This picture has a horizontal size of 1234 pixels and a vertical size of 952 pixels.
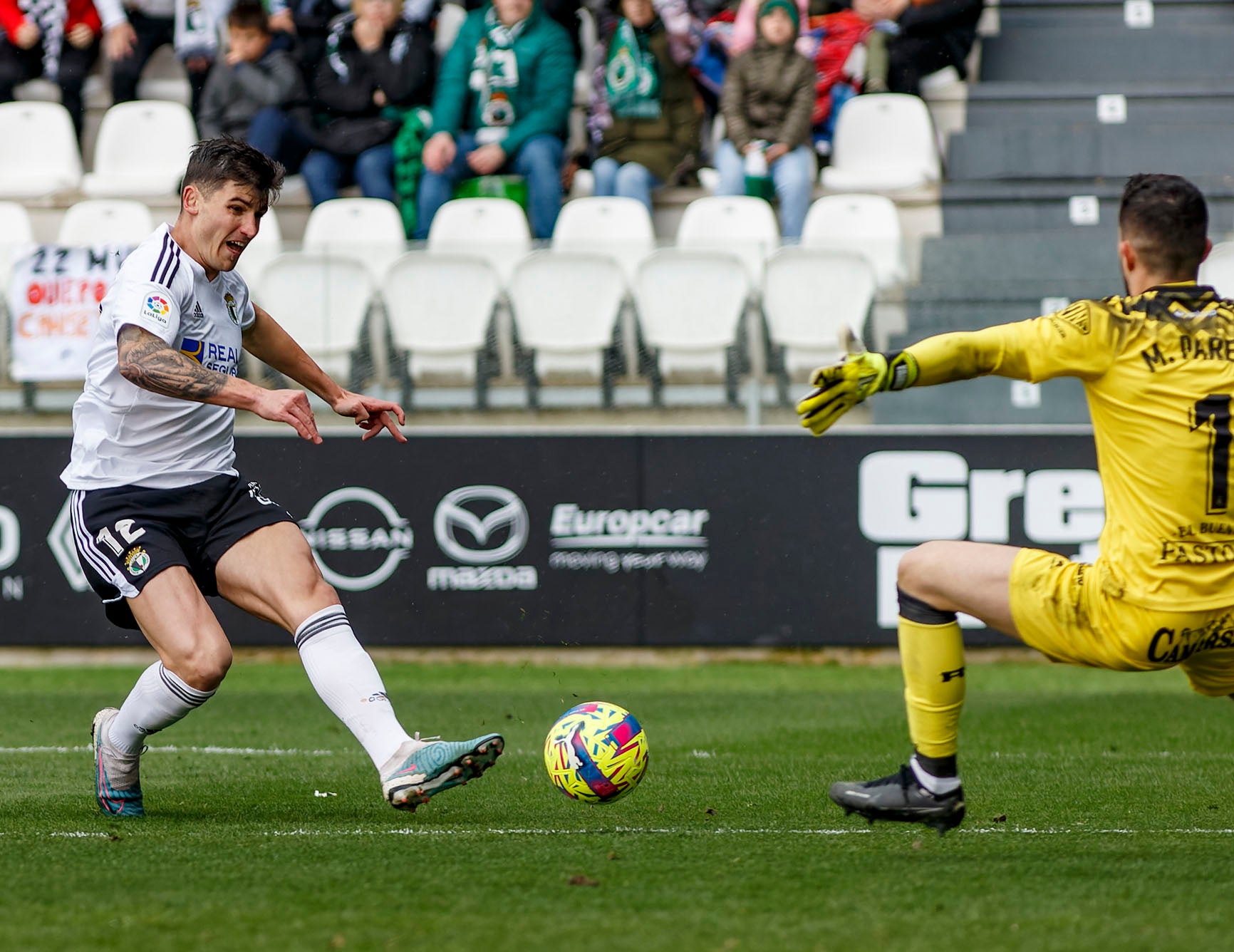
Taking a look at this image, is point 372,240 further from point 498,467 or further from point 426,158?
point 498,467

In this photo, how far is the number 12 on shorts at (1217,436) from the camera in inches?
161

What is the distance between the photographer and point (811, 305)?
10656 mm

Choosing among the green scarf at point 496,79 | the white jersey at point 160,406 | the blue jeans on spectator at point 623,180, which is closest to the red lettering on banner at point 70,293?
the green scarf at point 496,79

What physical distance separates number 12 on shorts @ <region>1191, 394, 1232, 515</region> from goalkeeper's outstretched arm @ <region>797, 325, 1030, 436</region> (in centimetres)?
46

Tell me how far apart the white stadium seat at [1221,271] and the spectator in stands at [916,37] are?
4628 millimetres

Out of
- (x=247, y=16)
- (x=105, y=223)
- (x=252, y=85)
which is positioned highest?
(x=247, y=16)

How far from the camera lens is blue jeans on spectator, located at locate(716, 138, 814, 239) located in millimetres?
12516

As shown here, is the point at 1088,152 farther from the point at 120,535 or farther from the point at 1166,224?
the point at 120,535

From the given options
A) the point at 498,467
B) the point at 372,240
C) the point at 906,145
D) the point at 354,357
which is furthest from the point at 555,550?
the point at 906,145

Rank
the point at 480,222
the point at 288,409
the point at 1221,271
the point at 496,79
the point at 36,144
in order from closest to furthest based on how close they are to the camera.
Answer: the point at 288,409 → the point at 1221,271 → the point at 480,222 → the point at 496,79 → the point at 36,144

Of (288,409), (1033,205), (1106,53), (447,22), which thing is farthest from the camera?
(1106,53)

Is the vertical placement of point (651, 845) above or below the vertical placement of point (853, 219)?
below

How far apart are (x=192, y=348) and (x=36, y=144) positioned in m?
10.1

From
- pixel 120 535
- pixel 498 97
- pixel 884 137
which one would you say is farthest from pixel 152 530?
pixel 884 137
